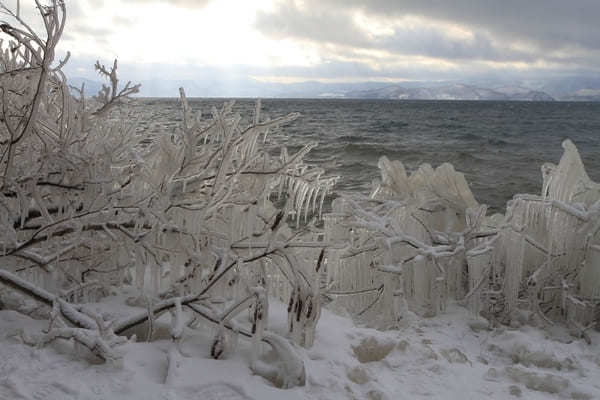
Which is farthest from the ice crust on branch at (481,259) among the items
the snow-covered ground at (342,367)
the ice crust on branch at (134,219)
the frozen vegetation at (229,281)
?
the ice crust on branch at (134,219)

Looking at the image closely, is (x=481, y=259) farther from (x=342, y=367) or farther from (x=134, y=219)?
(x=134, y=219)

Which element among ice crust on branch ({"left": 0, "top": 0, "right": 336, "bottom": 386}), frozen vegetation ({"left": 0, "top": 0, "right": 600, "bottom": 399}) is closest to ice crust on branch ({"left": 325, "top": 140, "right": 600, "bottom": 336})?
frozen vegetation ({"left": 0, "top": 0, "right": 600, "bottom": 399})

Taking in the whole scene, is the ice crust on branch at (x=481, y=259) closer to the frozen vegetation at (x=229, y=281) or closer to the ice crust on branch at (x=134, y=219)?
the frozen vegetation at (x=229, y=281)

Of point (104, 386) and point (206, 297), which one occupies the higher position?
point (206, 297)

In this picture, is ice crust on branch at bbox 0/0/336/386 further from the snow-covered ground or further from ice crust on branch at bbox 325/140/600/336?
ice crust on branch at bbox 325/140/600/336

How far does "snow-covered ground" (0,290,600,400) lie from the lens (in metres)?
2.09

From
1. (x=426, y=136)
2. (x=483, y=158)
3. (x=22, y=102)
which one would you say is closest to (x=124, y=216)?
(x=22, y=102)

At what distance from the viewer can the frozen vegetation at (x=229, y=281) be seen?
7.46 feet

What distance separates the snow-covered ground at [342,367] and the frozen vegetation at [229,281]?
0.01m

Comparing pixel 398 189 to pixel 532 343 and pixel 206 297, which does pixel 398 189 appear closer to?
pixel 532 343

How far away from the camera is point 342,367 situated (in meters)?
2.59

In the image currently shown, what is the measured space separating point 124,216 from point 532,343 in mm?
2881

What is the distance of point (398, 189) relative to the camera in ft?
17.6

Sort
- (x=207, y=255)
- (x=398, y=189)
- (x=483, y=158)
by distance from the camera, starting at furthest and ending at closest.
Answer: (x=483, y=158) → (x=398, y=189) → (x=207, y=255)
